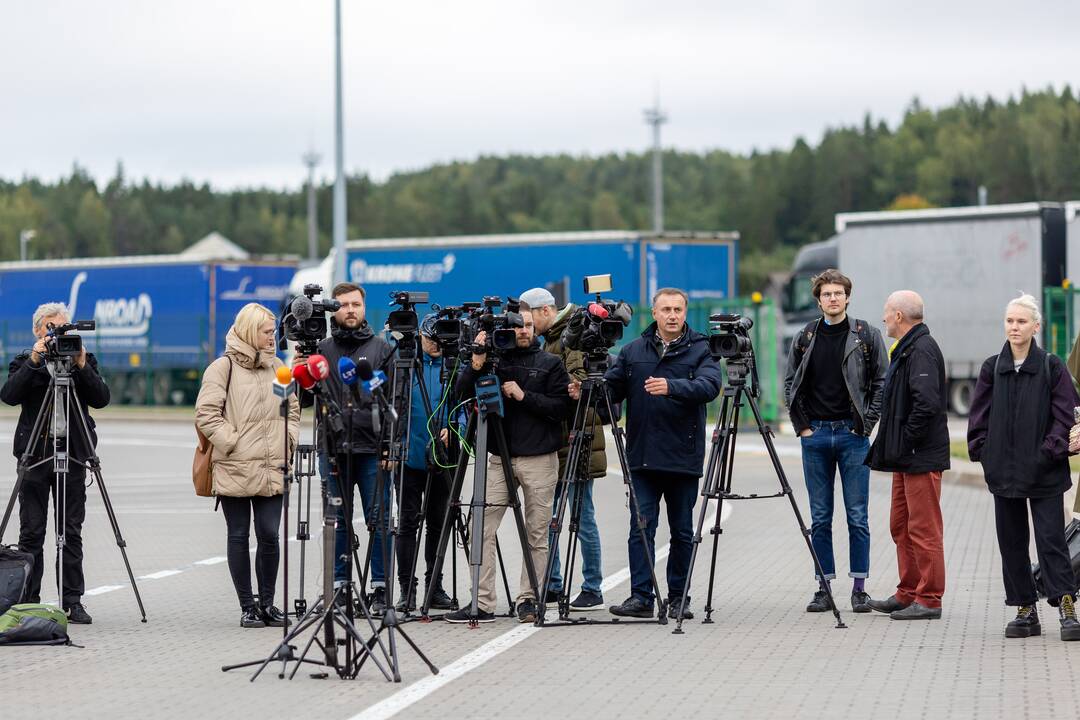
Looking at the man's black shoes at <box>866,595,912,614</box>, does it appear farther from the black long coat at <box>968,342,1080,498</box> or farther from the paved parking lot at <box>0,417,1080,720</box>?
the black long coat at <box>968,342,1080,498</box>

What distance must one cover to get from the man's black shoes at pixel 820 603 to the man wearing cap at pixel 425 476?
84.7 inches

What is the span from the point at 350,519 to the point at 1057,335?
22254 millimetres

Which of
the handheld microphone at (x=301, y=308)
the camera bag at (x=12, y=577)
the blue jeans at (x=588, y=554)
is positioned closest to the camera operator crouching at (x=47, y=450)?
the camera bag at (x=12, y=577)

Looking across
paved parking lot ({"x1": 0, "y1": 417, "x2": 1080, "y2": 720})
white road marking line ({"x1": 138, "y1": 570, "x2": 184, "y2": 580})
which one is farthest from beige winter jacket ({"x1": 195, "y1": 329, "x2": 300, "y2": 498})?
white road marking line ({"x1": 138, "y1": 570, "x2": 184, "y2": 580})

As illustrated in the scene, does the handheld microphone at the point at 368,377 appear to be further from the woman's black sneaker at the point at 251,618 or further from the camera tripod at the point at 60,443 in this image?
the camera tripod at the point at 60,443

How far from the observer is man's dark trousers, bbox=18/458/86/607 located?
10.4m

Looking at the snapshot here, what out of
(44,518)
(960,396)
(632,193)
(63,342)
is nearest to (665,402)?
(63,342)

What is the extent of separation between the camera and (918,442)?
10.2 m

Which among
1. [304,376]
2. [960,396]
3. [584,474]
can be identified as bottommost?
[960,396]

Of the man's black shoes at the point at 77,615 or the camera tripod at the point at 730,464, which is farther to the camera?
the man's black shoes at the point at 77,615

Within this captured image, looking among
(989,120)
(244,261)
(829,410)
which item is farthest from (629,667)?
(989,120)

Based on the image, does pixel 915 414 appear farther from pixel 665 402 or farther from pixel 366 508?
pixel 366 508

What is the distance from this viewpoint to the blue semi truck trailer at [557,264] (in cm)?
3553

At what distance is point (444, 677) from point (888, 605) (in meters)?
3.34
